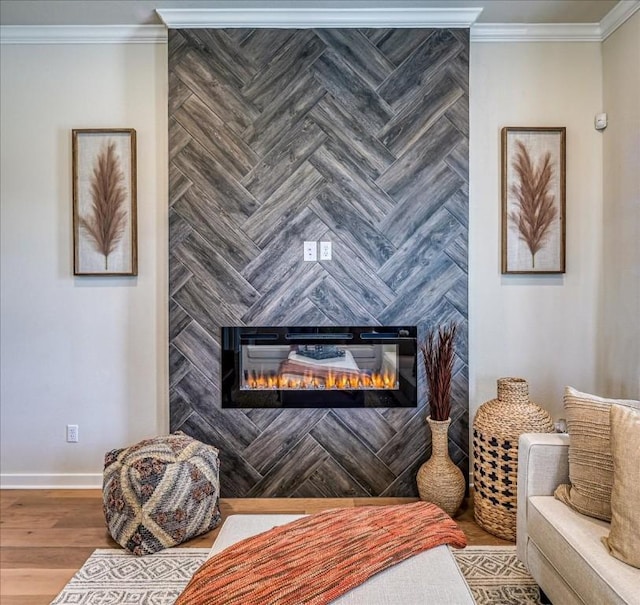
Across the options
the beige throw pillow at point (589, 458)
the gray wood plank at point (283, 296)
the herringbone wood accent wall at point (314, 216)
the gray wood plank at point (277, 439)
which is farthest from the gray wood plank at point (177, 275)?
the beige throw pillow at point (589, 458)

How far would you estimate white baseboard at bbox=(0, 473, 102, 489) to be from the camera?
3047 millimetres

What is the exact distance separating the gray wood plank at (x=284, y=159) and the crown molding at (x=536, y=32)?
4.06ft

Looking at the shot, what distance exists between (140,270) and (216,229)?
0.62 metres

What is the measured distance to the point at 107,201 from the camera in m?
2.98

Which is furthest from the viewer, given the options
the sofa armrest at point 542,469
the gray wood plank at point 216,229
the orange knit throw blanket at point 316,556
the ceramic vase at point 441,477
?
the gray wood plank at point 216,229

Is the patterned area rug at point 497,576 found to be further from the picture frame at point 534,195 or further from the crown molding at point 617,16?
the crown molding at point 617,16

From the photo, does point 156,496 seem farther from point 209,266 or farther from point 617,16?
point 617,16

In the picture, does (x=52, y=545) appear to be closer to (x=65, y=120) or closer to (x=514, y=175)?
(x=65, y=120)

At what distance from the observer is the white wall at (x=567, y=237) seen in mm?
2967

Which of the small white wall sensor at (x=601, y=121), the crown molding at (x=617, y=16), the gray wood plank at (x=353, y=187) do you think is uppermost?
the crown molding at (x=617, y=16)

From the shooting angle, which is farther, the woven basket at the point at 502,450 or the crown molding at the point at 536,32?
the crown molding at the point at 536,32

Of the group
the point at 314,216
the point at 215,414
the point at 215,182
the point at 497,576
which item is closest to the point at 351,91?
the point at 314,216

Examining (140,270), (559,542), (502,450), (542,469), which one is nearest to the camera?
(559,542)

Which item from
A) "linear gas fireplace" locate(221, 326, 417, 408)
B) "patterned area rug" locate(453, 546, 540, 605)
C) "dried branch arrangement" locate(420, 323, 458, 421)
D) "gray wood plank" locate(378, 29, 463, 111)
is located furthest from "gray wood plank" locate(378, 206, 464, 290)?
"patterned area rug" locate(453, 546, 540, 605)
